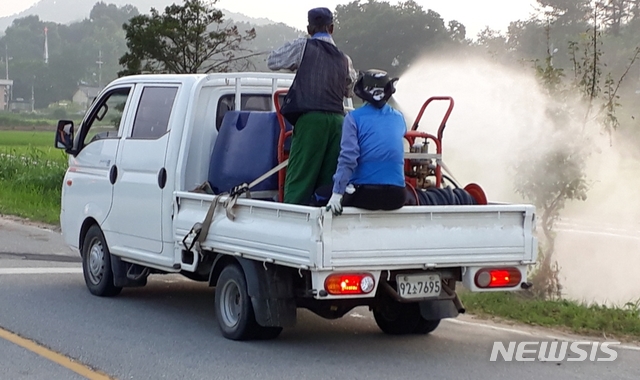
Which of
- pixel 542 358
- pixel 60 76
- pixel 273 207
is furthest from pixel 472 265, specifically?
pixel 60 76

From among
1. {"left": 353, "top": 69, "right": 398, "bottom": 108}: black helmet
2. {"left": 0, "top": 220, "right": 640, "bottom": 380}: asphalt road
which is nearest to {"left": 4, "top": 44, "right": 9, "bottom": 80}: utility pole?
{"left": 0, "top": 220, "right": 640, "bottom": 380}: asphalt road

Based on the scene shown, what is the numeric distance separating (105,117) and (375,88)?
352 cm

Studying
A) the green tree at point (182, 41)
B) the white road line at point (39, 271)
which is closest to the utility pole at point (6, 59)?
the green tree at point (182, 41)

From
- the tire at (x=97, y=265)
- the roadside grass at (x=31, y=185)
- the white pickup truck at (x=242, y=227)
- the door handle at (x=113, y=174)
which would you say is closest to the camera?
the white pickup truck at (x=242, y=227)

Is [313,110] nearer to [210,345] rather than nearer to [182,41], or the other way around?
[210,345]

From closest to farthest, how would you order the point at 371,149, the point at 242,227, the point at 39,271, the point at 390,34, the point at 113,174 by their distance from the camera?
the point at 371,149
the point at 242,227
the point at 113,174
the point at 39,271
the point at 390,34

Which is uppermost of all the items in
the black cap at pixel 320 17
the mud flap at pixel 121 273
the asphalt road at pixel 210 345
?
the black cap at pixel 320 17

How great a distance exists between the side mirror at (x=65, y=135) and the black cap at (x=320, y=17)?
3.12 m

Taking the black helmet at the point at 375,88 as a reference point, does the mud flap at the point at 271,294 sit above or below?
below

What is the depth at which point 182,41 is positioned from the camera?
1884 centimetres

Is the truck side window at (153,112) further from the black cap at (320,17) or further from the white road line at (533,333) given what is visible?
the white road line at (533,333)

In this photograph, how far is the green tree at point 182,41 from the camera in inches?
742

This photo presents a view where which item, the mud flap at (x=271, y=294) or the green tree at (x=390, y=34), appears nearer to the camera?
the mud flap at (x=271, y=294)

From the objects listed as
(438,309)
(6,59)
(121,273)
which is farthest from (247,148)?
(6,59)
